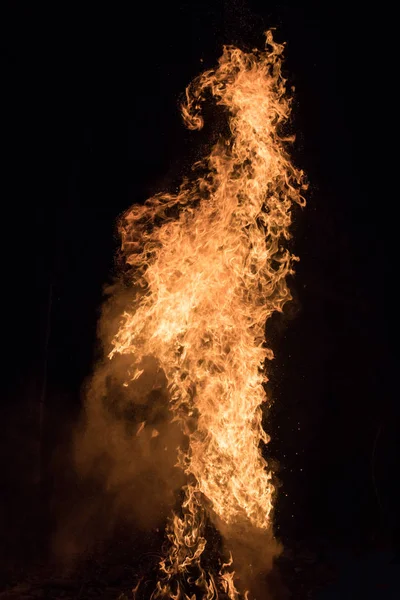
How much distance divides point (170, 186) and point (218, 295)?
132cm

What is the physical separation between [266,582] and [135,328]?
2472mm

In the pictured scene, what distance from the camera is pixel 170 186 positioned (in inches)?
247

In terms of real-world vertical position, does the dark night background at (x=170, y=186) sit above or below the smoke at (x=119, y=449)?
above

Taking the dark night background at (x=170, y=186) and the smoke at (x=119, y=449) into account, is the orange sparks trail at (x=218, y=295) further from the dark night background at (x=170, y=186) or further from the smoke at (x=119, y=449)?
the dark night background at (x=170, y=186)

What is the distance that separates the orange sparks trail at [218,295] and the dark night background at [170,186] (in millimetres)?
337

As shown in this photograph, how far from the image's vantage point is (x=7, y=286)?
6078mm

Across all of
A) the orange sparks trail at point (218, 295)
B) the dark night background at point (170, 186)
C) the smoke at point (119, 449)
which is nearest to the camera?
the orange sparks trail at point (218, 295)

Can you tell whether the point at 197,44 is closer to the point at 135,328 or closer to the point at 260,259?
the point at 260,259

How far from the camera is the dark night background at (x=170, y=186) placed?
241 inches

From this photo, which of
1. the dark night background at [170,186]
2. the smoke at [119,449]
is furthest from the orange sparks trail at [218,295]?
the dark night background at [170,186]

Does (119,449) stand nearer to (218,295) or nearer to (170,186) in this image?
(218,295)

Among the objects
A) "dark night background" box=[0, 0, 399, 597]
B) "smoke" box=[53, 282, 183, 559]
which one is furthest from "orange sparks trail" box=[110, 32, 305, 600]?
"dark night background" box=[0, 0, 399, 597]

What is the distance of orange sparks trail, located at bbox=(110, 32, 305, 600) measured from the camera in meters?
5.46

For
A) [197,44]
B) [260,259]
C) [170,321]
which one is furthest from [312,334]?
[197,44]
